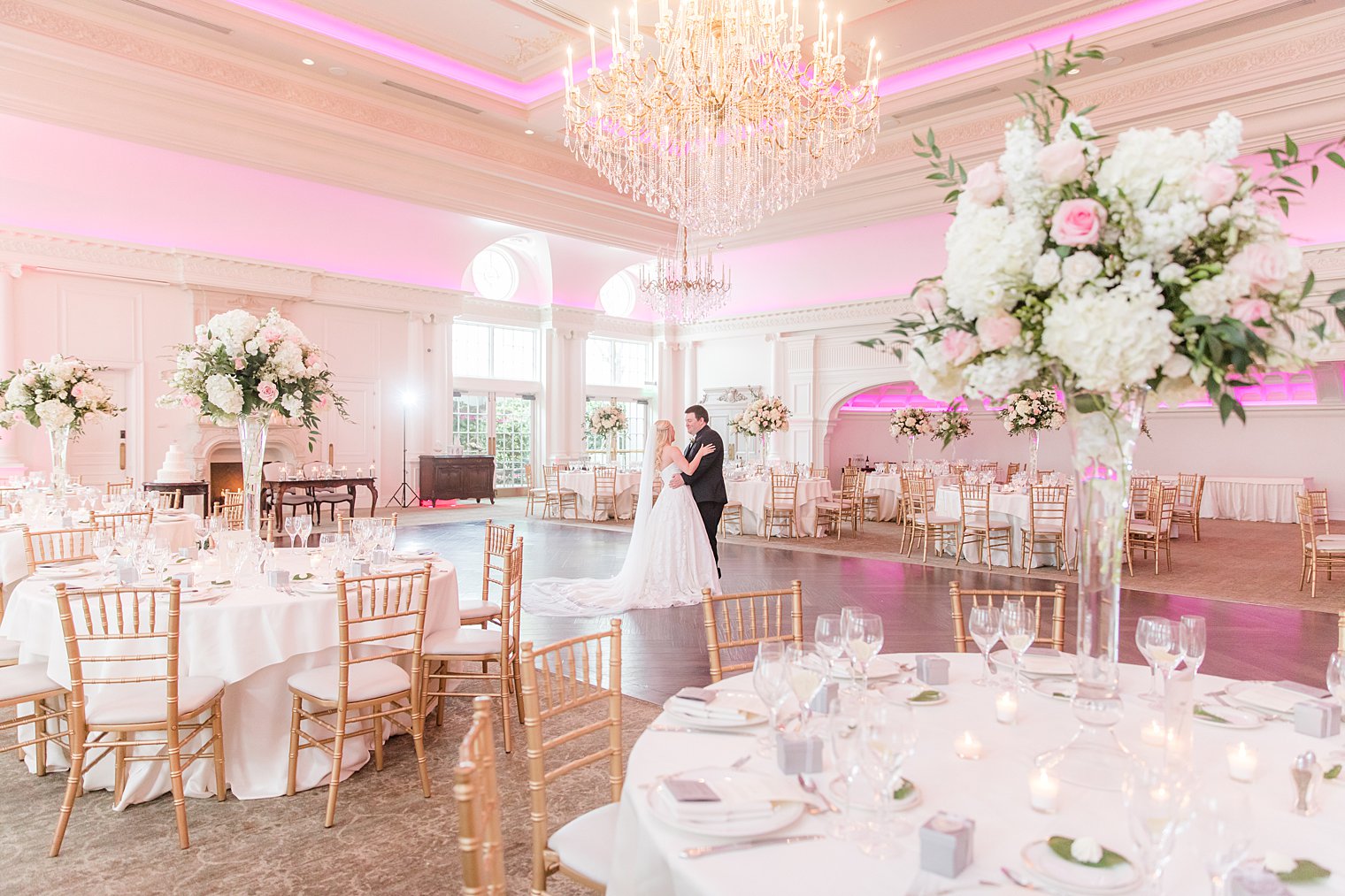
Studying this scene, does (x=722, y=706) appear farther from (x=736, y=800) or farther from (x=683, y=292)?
(x=683, y=292)

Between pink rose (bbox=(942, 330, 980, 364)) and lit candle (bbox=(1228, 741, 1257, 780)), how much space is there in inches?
39.9

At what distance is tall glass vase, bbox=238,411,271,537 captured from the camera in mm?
4422

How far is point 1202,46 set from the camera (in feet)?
28.1

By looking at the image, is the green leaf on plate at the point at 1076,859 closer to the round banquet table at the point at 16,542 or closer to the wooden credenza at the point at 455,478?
the round banquet table at the point at 16,542

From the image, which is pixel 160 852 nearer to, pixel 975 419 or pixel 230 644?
pixel 230 644

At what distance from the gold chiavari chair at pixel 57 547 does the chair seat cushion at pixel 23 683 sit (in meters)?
1.25

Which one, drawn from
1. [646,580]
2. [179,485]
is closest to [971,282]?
[646,580]

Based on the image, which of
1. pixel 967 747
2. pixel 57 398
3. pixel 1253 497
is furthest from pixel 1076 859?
pixel 1253 497

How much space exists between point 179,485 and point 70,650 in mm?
8606

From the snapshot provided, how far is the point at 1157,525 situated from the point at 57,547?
9.80 m

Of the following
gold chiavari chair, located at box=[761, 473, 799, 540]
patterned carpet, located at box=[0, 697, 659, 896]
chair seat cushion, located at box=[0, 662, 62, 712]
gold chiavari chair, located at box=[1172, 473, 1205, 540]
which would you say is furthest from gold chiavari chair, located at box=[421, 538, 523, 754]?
gold chiavari chair, located at box=[1172, 473, 1205, 540]


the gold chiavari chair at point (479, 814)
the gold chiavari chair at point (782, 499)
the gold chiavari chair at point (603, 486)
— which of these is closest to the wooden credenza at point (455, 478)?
the gold chiavari chair at point (603, 486)

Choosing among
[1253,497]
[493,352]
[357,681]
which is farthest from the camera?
[493,352]

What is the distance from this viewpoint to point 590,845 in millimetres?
2049
